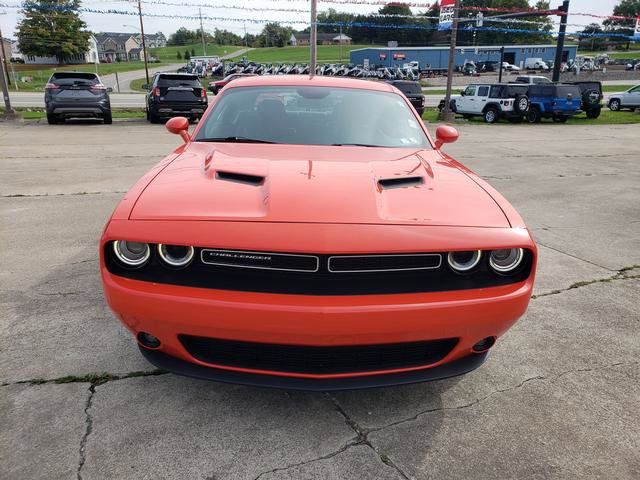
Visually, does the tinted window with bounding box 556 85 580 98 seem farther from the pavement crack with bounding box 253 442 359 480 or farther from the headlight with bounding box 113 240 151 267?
the headlight with bounding box 113 240 151 267

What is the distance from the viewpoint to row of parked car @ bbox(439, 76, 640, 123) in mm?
19250

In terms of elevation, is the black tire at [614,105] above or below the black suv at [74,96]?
below

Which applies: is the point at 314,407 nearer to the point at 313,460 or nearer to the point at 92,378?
the point at 313,460

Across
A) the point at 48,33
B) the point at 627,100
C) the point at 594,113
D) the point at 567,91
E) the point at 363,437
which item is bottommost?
the point at 594,113

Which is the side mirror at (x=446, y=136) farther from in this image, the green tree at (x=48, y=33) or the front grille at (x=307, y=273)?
the green tree at (x=48, y=33)

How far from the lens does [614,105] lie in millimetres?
25797

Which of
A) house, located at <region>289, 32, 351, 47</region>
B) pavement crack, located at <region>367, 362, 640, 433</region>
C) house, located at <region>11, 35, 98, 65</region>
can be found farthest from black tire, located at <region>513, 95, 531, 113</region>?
house, located at <region>289, 32, 351, 47</region>

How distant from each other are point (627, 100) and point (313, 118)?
27.4 meters

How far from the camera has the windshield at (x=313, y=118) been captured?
129 inches

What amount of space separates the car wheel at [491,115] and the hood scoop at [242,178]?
1972cm

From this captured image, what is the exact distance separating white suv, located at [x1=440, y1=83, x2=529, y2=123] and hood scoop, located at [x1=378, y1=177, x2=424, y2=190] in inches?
754

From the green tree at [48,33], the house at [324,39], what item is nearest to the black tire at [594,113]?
the green tree at [48,33]

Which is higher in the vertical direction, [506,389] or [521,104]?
[521,104]

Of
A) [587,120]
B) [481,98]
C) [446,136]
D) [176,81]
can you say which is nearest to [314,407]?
[446,136]
